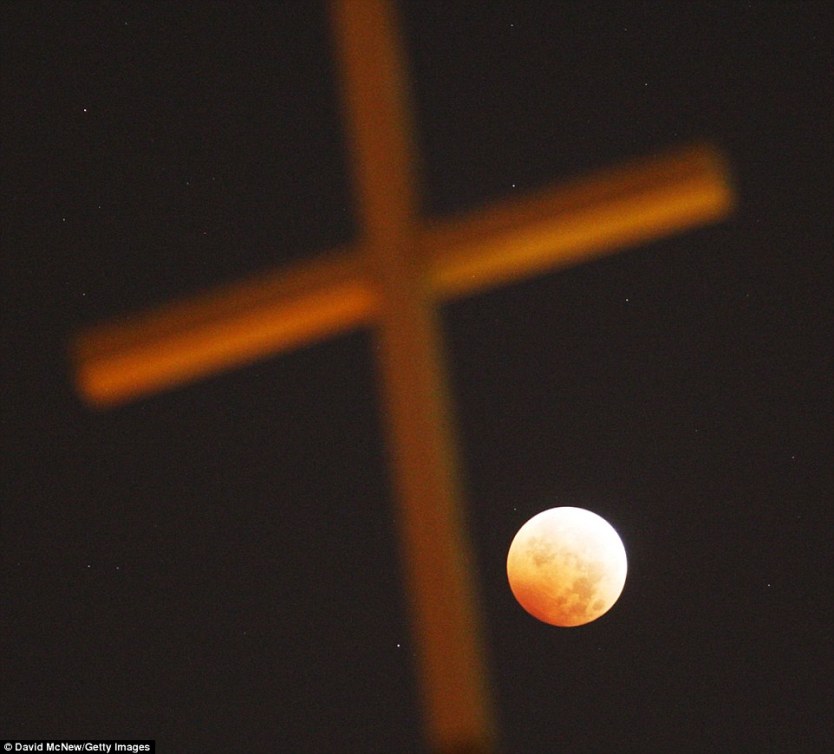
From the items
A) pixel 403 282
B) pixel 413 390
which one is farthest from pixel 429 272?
pixel 413 390

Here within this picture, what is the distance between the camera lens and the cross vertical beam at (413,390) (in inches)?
31.8

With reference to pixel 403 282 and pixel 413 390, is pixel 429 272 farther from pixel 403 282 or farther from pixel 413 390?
pixel 413 390

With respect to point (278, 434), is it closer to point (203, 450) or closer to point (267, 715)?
point (203, 450)

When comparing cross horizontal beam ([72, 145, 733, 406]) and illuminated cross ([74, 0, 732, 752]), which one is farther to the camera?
cross horizontal beam ([72, 145, 733, 406])

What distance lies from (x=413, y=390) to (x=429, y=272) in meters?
0.17

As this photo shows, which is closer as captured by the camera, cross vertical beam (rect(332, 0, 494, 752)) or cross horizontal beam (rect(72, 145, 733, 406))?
cross vertical beam (rect(332, 0, 494, 752))

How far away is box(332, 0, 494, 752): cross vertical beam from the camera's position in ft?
2.65

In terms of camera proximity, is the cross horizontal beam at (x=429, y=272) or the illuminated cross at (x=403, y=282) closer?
the illuminated cross at (x=403, y=282)

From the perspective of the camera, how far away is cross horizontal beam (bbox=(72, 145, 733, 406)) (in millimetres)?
A: 1059

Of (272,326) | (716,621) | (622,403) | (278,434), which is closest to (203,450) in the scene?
(278,434)

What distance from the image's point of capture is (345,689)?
17.1 feet

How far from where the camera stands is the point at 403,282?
1063 millimetres

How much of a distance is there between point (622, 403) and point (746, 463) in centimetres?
58

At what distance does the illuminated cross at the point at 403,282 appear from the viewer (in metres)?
0.91
